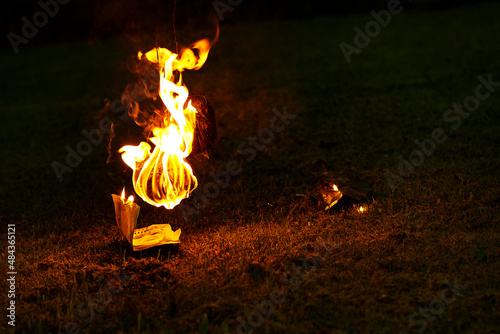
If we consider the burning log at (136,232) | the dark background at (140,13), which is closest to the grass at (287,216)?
the burning log at (136,232)

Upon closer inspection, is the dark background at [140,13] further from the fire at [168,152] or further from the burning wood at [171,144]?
the fire at [168,152]

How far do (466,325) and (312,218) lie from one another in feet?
5.88

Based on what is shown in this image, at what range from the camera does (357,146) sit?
6.46m

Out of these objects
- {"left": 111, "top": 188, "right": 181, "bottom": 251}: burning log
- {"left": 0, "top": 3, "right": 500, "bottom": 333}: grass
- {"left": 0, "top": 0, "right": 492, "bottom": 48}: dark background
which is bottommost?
{"left": 0, "top": 0, "right": 492, "bottom": 48}: dark background

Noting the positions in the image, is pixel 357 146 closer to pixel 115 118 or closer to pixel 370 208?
pixel 370 208

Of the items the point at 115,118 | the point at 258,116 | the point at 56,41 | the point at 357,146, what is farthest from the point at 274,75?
the point at 56,41

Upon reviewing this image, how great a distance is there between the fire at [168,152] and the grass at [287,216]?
0.36 metres

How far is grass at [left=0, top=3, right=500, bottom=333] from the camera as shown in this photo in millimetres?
3342

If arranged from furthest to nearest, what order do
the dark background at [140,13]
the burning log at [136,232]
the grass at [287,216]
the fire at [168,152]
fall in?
the dark background at [140,13], the fire at [168,152], the burning log at [136,232], the grass at [287,216]

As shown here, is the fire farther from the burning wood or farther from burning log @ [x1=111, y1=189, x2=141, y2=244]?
burning log @ [x1=111, y1=189, x2=141, y2=244]

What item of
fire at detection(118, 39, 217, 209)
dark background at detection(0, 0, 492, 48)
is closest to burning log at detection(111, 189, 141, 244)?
fire at detection(118, 39, 217, 209)

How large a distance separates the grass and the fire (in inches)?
14.2

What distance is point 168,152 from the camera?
4.63 metres

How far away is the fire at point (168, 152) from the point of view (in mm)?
4645
